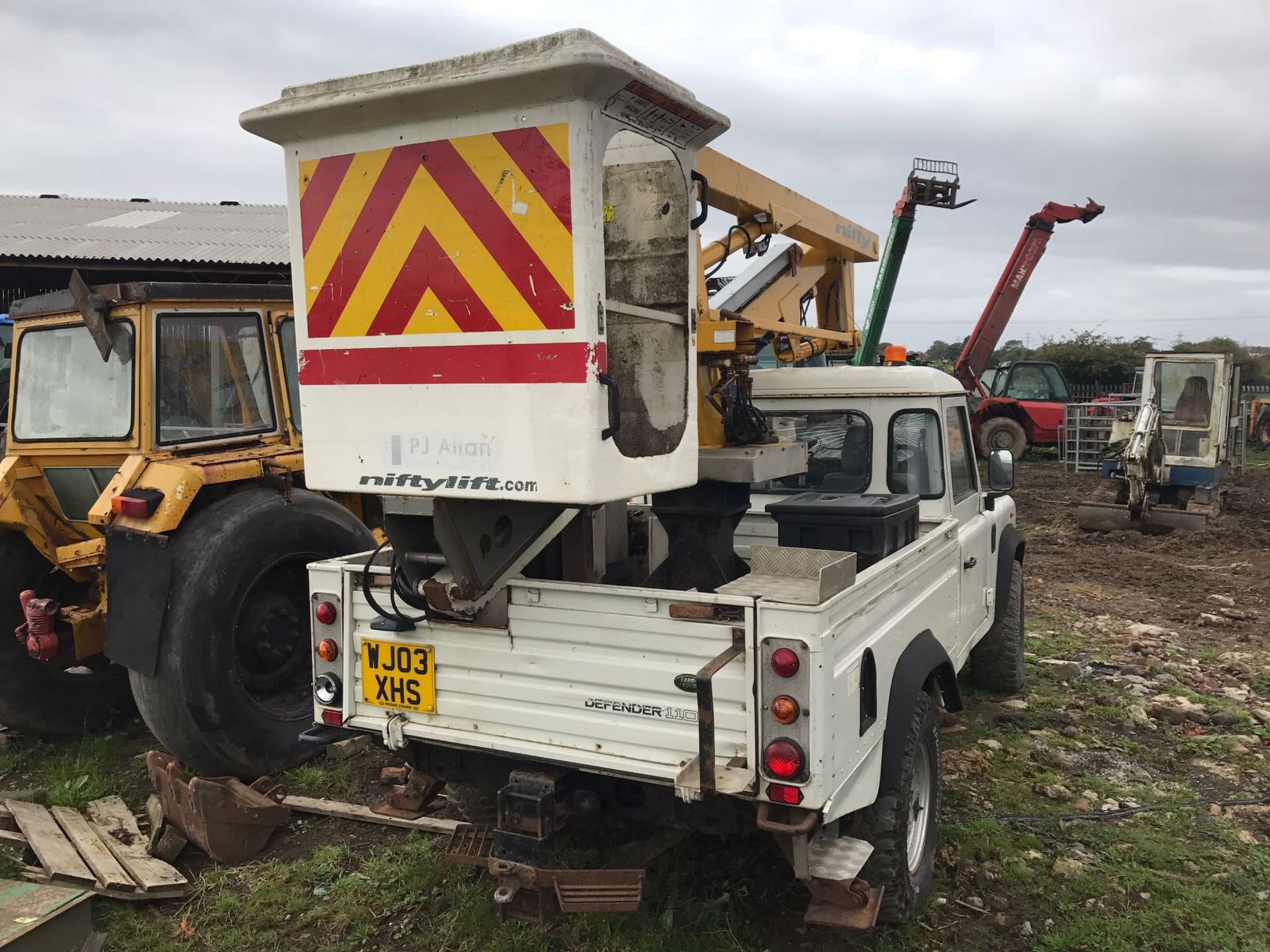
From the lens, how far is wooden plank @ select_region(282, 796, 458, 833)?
12.8ft

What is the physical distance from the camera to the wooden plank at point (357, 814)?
3895 millimetres

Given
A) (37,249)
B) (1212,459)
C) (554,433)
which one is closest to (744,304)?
(554,433)

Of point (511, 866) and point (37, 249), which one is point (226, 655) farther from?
point (37, 249)

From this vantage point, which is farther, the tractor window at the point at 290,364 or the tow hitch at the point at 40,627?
the tractor window at the point at 290,364

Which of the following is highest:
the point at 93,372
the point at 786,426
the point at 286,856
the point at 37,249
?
the point at 37,249

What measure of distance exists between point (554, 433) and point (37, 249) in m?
9.12

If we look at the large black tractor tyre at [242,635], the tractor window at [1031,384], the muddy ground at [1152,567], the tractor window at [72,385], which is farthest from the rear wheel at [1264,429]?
the tractor window at [72,385]

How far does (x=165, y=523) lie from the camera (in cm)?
415

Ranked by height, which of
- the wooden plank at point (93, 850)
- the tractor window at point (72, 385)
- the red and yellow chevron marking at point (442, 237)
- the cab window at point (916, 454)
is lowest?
the wooden plank at point (93, 850)

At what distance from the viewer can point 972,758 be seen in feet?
15.1

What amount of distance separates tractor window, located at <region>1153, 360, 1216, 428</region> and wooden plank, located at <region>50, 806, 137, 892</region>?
11.9 meters

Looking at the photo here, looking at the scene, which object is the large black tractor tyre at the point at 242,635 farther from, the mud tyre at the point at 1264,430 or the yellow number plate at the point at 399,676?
the mud tyre at the point at 1264,430

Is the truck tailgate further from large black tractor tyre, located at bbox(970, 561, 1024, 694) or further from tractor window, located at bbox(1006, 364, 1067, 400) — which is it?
tractor window, located at bbox(1006, 364, 1067, 400)

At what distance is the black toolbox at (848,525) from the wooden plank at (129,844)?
8.90 ft
